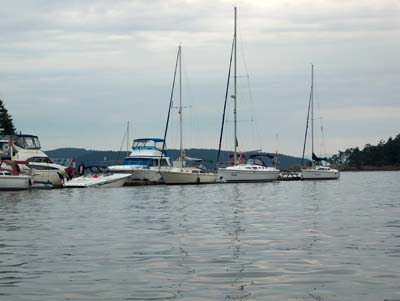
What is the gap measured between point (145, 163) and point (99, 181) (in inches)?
628

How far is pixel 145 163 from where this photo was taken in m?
90.1

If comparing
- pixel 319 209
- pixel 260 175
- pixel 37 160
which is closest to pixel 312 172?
pixel 260 175

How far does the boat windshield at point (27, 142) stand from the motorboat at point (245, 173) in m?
19.6

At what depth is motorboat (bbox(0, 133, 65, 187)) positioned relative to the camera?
72.6 m

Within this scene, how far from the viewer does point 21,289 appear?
16.0 m

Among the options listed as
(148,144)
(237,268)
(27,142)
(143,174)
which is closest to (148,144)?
(148,144)

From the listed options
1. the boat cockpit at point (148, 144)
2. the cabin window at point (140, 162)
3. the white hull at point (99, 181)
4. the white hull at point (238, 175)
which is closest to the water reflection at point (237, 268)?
the white hull at point (99, 181)

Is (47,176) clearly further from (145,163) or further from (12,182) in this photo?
(145,163)

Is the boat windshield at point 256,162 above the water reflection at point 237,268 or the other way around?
above

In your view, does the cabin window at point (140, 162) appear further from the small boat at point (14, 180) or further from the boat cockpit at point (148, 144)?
the small boat at point (14, 180)

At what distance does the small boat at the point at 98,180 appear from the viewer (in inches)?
2854

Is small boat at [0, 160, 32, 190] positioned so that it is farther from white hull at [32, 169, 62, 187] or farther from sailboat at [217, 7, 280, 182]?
sailboat at [217, 7, 280, 182]

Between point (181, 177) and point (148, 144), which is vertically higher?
point (148, 144)

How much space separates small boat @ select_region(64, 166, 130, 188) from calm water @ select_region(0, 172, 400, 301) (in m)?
35.1
